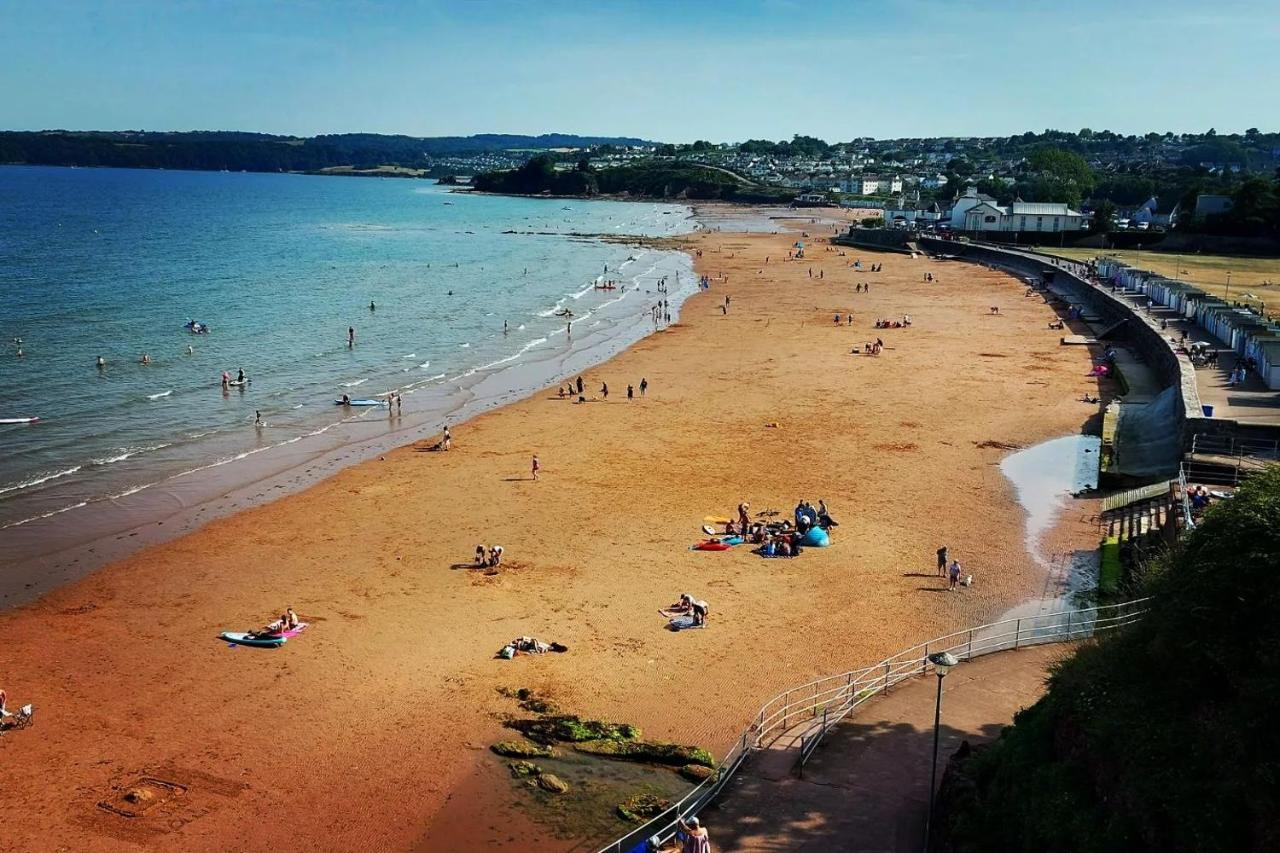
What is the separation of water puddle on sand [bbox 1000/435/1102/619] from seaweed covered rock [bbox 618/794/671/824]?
30.5ft

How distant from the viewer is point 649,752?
15375 millimetres

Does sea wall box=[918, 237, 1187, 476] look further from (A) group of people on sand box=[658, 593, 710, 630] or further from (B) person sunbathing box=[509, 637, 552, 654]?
(B) person sunbathing box=[509, 637, 552, 654]

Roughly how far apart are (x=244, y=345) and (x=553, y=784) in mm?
42845

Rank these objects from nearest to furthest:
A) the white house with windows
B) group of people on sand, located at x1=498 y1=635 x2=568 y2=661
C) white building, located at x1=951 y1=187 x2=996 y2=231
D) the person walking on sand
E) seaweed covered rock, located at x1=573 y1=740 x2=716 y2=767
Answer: the person walking on sand < seaweed covered rock, located at x1=573 y1=740 x2=716 y2=767 < group of people on sand, located at x1=498 y1=635 x2=568 y2=661 < the white house with windows < white building, located at x1=951 y1=187 x2=996 y2=231

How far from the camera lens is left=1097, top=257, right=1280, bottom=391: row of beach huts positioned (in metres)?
32.0

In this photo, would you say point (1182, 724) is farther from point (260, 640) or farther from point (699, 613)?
point (260, 640)

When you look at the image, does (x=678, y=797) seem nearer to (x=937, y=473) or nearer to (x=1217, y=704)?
(x=1217, y=704)

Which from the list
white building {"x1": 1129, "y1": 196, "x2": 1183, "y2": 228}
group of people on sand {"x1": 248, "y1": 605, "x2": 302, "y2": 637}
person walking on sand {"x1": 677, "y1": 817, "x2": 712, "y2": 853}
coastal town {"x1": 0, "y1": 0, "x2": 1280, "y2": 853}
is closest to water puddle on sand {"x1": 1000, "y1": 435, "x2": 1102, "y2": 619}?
coastal town {"x1": 0, "y1": 0, "x2": 1280, "y2": 853}

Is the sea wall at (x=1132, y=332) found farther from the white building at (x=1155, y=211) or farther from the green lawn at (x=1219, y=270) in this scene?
the white building at (x=1155, y=211)

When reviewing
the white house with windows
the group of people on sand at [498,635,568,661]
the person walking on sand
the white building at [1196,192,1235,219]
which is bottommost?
the group of people on sand at [498,635,568,661]

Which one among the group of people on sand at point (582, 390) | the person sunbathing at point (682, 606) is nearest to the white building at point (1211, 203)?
the group of people on sand at point (582, 390)

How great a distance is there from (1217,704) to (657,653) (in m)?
11.2

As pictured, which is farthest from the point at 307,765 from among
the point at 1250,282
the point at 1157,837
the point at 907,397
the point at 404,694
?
the point at 1250,282

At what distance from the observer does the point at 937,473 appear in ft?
97.2
